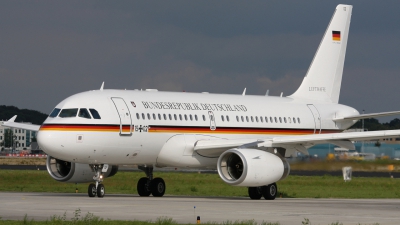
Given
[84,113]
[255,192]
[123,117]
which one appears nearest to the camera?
[84,113]

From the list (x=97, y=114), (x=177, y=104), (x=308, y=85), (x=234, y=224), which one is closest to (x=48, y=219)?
(x=234, y=224)

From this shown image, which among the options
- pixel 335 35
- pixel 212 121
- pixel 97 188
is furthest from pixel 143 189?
pixel 335 35

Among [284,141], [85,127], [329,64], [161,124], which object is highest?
[329,64]

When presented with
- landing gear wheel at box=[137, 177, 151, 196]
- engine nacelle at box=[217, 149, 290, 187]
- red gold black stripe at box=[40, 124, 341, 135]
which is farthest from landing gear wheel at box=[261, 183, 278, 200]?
landing gear wheel at box=[137, 177, 151, 196]

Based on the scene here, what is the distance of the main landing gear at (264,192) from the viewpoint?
4025 cm

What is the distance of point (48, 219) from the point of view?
25188 millimetres

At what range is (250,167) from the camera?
37250 mm

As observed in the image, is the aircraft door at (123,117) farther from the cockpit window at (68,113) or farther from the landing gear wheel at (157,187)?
the landing gear wheel at (157,187)

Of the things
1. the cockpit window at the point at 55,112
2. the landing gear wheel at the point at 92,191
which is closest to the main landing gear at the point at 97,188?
the landing gear wheel at the point at 92,191

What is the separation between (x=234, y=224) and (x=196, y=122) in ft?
58.2

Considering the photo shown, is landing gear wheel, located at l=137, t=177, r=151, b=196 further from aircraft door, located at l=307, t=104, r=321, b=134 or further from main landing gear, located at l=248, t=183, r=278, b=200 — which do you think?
aircraft door, located at l=307, t=104, r=321, b=134

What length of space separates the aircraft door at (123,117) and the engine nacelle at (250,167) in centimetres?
438

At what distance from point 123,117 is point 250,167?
20.0 ft

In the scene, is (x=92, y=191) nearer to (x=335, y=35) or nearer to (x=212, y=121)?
(x=212, y=121)
